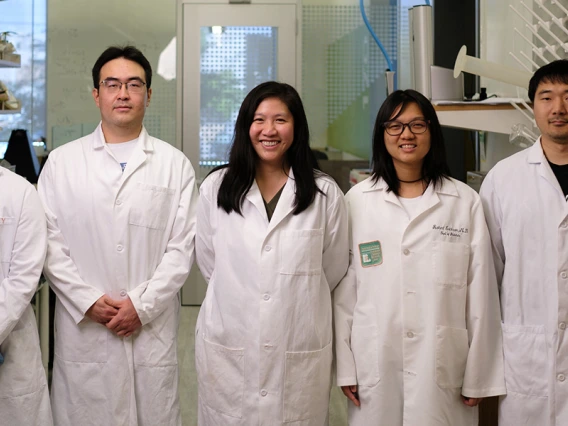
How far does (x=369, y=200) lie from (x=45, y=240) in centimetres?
92

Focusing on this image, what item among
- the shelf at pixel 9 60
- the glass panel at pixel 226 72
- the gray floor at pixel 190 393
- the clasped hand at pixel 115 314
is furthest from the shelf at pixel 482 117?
the glass panel at pixel 226 72

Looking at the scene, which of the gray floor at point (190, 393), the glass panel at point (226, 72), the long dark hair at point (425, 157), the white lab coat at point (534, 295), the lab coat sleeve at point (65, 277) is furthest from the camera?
the glass panel at point (226, 72)

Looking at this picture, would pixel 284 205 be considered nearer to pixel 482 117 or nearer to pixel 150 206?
pixel 150 206

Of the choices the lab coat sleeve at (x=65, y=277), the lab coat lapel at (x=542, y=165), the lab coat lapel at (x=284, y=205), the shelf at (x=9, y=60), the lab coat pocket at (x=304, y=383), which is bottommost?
the lab coat pocket at (x=304, y=383)

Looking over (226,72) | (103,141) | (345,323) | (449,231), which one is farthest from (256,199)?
(226,72)

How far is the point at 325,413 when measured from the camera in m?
2.01

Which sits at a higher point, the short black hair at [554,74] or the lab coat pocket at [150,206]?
the short black hair at [554,74]

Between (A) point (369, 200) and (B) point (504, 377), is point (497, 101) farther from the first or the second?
(B) point (504, 377)

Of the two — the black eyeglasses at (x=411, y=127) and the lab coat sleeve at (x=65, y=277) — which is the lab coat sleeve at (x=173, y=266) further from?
the black eyeglasses at (x=411, y=127)

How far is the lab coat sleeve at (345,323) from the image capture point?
196 cm

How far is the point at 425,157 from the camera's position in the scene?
2.02 meters

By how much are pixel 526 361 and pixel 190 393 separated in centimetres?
193

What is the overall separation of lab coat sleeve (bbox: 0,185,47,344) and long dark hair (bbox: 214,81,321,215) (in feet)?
1.75

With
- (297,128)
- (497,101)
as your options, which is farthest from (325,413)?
(497,101)
